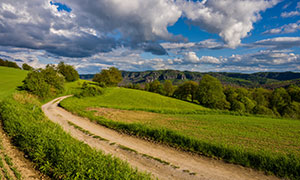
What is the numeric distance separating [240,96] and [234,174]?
7426 centimetres

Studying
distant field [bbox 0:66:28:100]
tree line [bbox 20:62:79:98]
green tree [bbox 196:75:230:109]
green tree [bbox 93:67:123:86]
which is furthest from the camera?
Answer: green tree [bbox 93:67:123:86]

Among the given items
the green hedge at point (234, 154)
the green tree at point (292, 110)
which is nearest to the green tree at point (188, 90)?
the green tree at point (292, 110)

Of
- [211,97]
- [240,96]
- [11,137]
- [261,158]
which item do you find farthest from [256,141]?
[240,96]

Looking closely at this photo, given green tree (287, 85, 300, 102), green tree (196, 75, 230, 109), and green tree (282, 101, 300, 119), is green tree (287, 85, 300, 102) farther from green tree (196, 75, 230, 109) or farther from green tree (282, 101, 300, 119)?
green tree (196, 75, 230, 109)

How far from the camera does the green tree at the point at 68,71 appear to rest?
280ft

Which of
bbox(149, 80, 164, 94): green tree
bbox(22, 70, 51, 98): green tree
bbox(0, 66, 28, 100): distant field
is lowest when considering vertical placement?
bbox(149, 80, 164, 94): green tree

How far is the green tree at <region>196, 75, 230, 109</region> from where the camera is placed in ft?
200

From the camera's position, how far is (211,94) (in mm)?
61031

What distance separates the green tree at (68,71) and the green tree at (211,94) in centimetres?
7584

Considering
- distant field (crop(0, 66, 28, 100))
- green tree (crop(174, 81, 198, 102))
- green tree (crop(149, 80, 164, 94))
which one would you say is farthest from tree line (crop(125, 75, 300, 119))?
distant field (crop(0, 66, 28, 100))

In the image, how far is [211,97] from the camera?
6066 centimetres

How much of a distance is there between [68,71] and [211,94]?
81.6 metres

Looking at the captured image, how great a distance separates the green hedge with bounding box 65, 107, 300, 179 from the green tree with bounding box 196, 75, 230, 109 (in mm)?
53431

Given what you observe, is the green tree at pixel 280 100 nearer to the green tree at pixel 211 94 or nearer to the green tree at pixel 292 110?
the green tree at pixel 292 110
